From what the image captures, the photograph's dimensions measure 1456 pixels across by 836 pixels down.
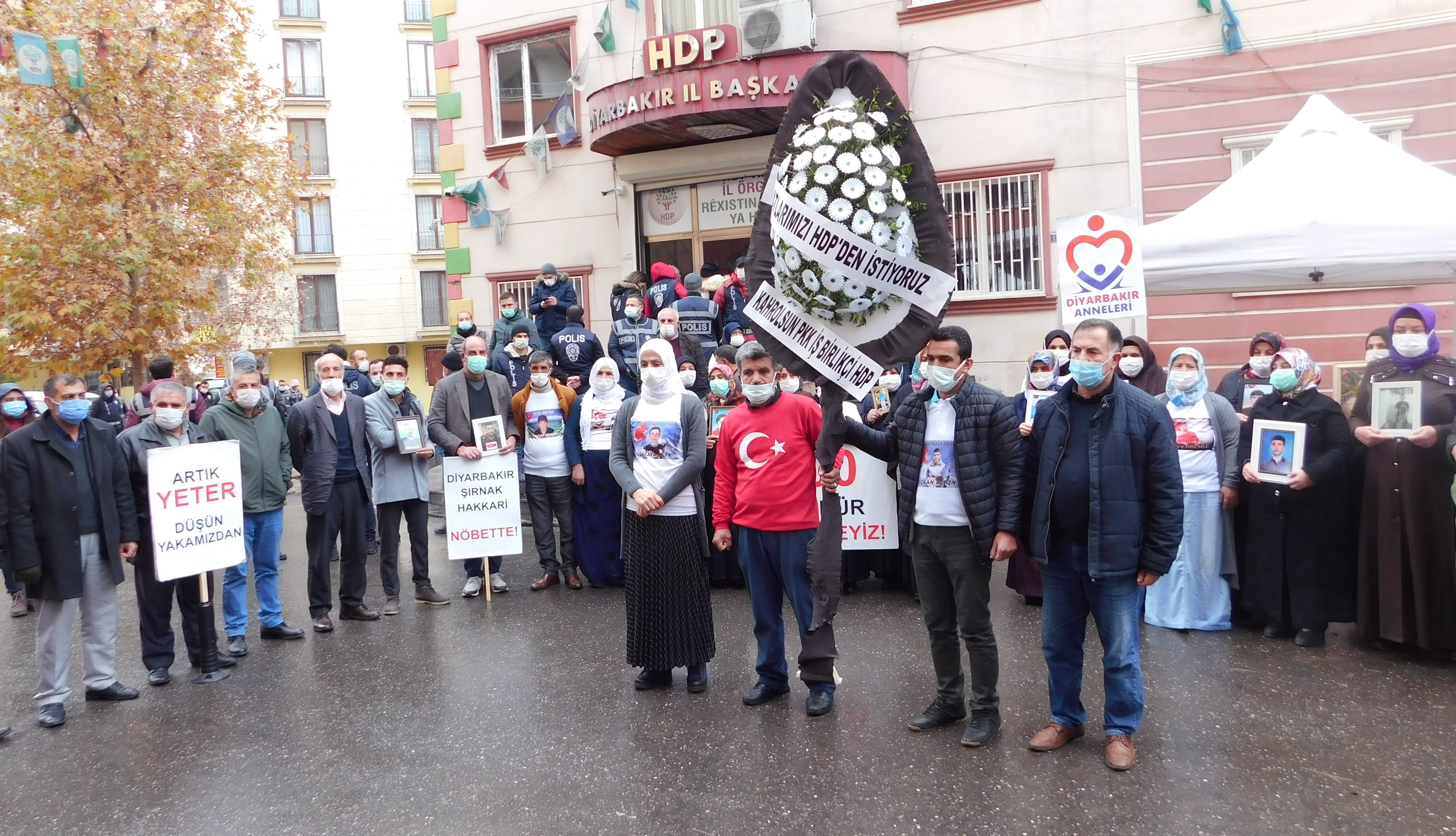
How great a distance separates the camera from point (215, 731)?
20.3ft

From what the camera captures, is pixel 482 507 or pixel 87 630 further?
pixel 482 507

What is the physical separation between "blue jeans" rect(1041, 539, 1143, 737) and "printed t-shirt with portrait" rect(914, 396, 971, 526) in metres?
0.52

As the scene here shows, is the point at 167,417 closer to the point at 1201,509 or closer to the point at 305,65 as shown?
the point at 1201,509

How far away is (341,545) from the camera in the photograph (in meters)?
8.48

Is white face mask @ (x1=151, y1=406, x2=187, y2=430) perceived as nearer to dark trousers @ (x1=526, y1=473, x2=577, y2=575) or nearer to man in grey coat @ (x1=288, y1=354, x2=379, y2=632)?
man in grey coat @ (x1=288, y1=354, x2=379, y2=632)

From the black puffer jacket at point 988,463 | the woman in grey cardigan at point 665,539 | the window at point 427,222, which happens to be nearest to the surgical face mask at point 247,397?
the woman in grey cardigan at point 665,539

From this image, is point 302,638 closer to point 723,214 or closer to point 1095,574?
point 1095,574

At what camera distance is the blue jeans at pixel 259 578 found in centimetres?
790

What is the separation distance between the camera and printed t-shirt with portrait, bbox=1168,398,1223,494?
7.41 meters

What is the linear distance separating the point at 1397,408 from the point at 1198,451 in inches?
48.9

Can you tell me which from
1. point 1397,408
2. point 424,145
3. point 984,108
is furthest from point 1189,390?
point 424,145

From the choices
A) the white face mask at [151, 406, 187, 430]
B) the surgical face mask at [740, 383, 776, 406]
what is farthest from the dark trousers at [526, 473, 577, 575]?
the surgical face mask at [740, 383, 776, 406]

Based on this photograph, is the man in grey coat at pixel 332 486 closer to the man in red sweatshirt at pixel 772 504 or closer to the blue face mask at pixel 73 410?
the blue face mask at pixel 73 410

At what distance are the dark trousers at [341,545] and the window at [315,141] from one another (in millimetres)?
36978
